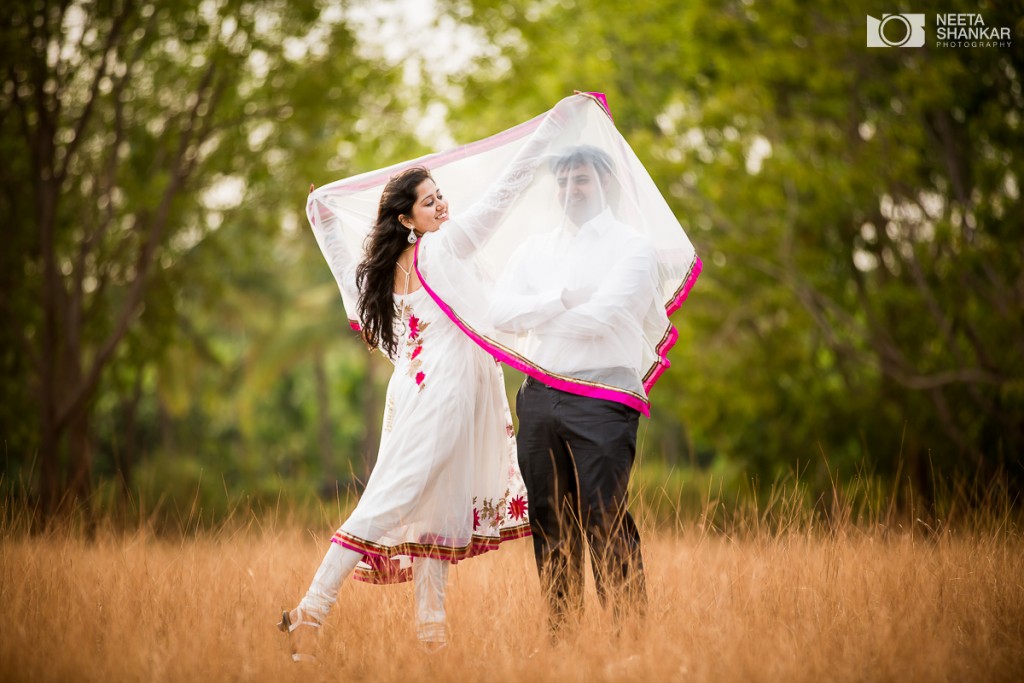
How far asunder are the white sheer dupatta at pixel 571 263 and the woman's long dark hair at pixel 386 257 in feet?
0.62

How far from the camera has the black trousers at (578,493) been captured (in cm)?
377

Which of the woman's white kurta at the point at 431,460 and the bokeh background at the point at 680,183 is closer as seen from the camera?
the woman's white kurta at the point at 431,460

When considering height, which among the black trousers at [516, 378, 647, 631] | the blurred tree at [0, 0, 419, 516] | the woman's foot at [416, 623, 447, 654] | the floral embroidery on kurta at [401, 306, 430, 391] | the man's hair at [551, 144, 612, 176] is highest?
the blurred tree at [0, 0, 419, 516]

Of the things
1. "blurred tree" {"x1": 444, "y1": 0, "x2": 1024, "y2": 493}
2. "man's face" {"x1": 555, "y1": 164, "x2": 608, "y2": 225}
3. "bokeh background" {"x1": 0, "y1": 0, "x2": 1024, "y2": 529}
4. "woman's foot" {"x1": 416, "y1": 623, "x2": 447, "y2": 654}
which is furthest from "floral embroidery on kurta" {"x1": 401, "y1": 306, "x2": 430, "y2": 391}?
"blurred tree" {"x1": 444, "y1": 0, "x2": 1024, "y2": 493}

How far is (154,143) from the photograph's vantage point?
11156 mm

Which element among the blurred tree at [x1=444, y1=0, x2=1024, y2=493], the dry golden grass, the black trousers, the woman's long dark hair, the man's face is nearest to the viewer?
the dry golden grass

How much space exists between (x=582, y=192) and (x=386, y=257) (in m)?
0.83

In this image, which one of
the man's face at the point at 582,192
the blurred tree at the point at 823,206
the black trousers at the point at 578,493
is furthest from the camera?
the blurred tree at the point at 823,206

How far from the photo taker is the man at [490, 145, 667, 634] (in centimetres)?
378

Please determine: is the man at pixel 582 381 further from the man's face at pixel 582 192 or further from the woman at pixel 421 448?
the woman at pixel 421 448

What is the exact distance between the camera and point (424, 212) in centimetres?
405

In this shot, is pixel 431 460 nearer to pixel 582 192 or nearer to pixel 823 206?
A: pixel 582 192

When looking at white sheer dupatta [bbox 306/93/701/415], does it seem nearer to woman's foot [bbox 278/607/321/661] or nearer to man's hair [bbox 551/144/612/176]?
man's hair [bbox 551/144/612/176]

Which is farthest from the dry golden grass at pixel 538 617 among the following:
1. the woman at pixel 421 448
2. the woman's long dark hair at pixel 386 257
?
the woman's long dark hair at pixel 386 257
